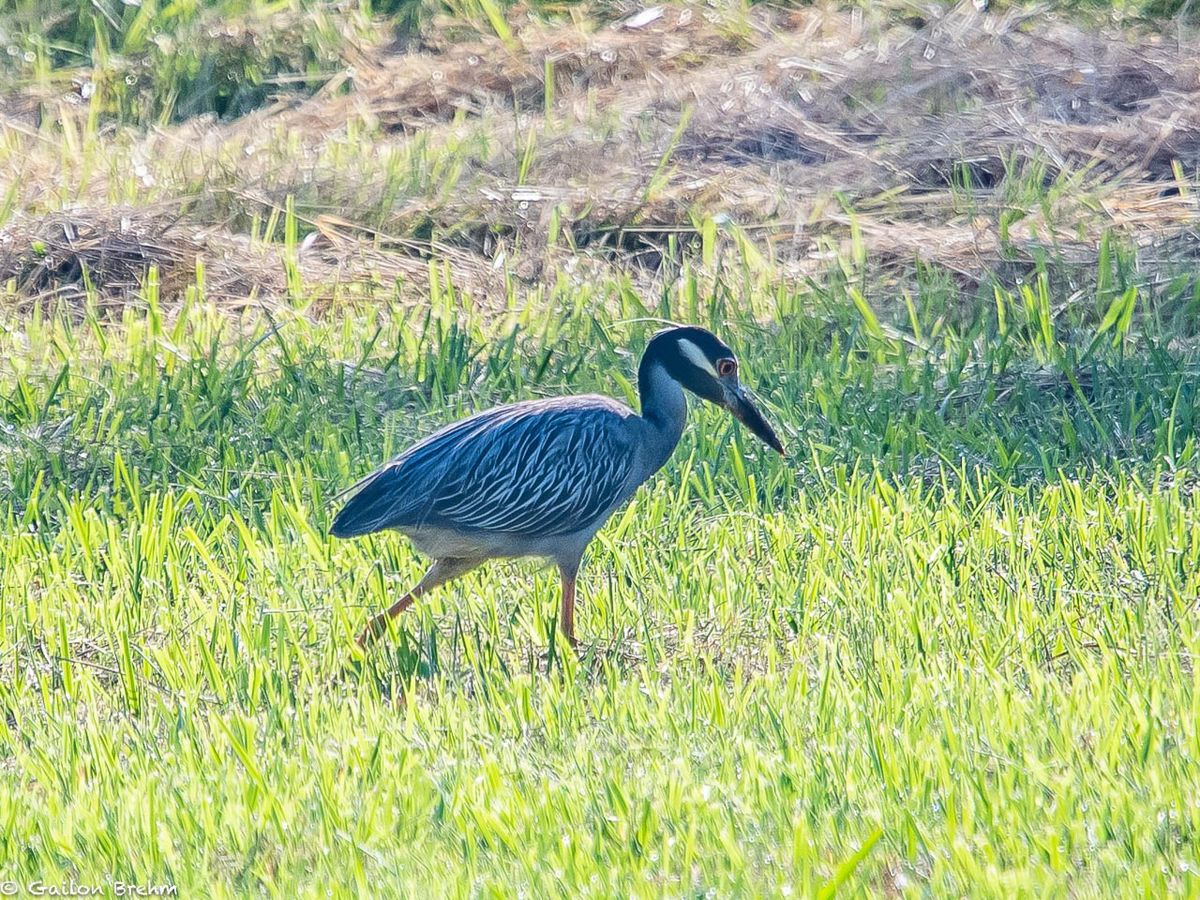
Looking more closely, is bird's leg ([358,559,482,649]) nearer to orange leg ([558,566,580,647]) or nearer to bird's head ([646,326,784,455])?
orange leg ([558,566,580,647])

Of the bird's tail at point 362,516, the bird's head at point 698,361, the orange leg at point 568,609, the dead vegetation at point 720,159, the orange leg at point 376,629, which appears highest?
the bird's head at point 698,361

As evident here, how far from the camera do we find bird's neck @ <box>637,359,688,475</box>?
18.8 ft

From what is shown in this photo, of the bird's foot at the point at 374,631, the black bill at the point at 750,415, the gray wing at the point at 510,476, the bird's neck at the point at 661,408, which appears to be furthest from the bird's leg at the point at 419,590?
the black bill at the point at 750,415

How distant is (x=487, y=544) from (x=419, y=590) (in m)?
0.24

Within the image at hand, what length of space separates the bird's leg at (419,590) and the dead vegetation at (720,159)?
11.6 feet

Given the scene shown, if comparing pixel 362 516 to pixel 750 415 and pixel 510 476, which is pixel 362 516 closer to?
pixel 510 476

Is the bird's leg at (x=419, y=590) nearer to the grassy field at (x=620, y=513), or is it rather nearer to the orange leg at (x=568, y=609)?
the grassy field at (x=620, y=513)

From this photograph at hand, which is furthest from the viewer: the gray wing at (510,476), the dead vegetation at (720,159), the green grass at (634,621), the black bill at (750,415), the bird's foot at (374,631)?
the dead vegetation at (720,159)

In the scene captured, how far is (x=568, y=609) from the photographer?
17.4 ft

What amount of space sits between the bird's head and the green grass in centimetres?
44

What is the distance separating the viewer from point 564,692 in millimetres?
4641

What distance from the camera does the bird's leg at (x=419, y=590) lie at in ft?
16.8

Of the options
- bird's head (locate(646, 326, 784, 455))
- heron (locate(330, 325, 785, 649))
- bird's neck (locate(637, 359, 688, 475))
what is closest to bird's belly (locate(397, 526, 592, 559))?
heron (locate(330, 325, 785, 649))

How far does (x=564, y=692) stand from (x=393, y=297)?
4.37 meters
